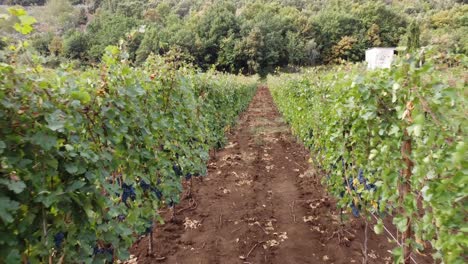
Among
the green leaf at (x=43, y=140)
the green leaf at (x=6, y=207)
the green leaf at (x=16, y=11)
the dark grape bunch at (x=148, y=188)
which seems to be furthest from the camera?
the dark grape bunch at (x=148, y=188)

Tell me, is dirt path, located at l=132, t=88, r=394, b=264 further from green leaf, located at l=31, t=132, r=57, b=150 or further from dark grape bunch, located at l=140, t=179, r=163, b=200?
green leaf, located at l=31, t=132, r=57, b=150

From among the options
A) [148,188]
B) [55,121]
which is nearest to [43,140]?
[55,121]

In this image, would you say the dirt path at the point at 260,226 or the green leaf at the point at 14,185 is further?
the dirt path at the point at 260,226

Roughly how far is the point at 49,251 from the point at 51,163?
1.55 ft

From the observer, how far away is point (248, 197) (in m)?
5.26

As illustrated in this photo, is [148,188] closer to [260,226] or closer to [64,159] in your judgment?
[64,159]

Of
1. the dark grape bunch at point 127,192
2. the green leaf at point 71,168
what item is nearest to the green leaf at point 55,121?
the green leaf at point 71,168

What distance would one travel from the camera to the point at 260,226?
432 cm

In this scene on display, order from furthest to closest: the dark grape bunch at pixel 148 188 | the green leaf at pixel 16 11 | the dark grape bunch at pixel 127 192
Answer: the dark grape bunch at pixel 148 188, the dark grape bunch at pixel 127 192, the green leaf at pixel 16 11

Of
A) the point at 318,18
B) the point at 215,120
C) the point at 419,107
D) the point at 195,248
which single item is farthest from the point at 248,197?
the point at 318,18

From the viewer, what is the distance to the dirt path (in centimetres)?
368

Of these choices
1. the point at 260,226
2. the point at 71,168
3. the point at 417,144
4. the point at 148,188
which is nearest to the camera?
the point at 71,168

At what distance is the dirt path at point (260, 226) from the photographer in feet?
12.1

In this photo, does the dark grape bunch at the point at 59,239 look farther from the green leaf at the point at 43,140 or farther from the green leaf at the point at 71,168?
the green leaf at the point at 43,140
